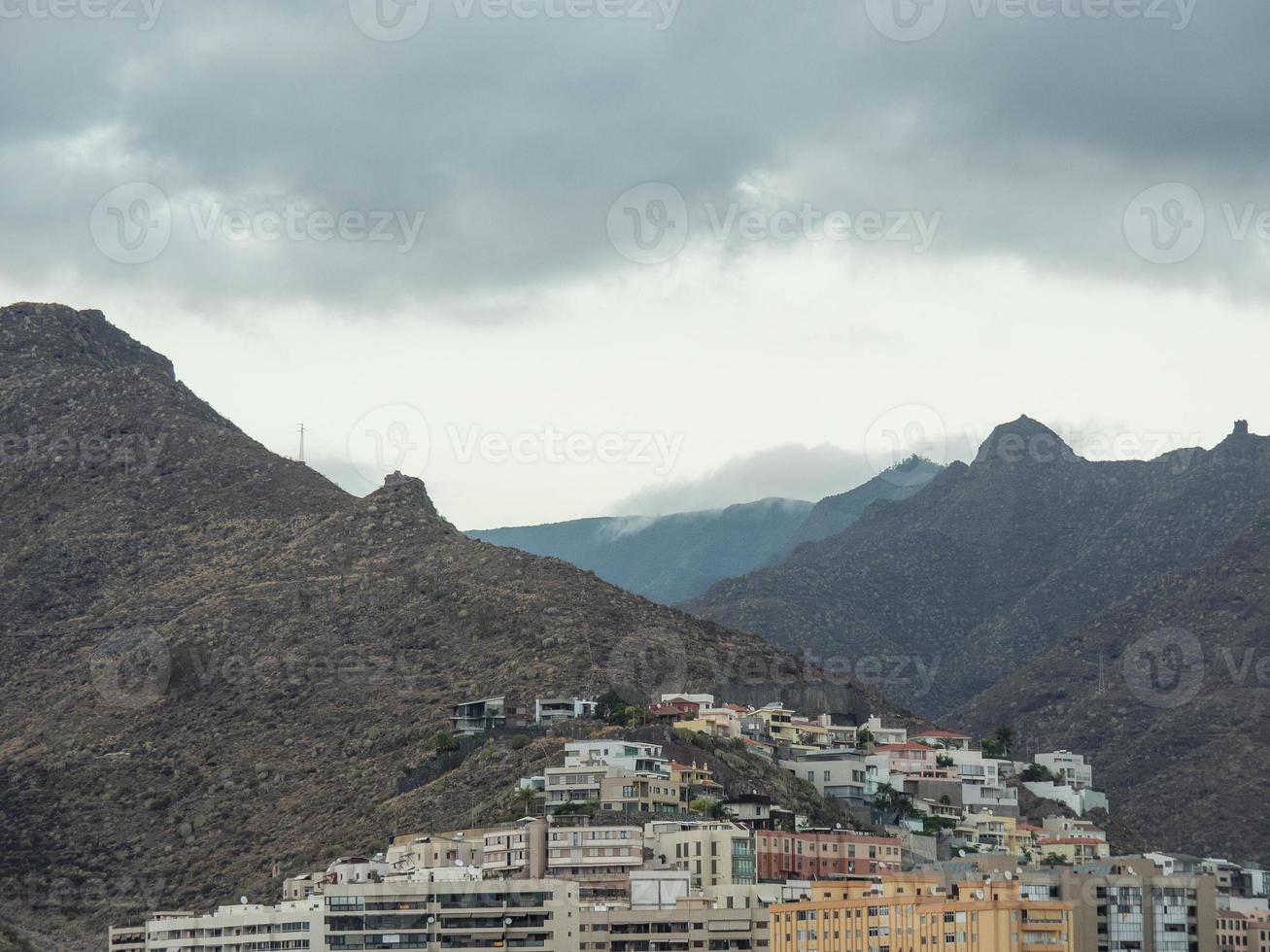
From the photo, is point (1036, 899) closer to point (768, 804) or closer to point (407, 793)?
point (768, 804)

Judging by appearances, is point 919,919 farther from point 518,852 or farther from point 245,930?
point 245,930

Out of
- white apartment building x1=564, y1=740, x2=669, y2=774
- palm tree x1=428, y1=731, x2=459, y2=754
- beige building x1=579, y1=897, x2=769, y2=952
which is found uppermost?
palm tree x1=428, y1=731, x2=459, y2=754

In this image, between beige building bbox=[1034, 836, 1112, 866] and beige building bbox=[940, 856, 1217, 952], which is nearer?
beige building bbox=[940, 856, 1217, 952]

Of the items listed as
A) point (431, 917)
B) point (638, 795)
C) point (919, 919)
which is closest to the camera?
point (919, 919)

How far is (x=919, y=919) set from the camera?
349ft

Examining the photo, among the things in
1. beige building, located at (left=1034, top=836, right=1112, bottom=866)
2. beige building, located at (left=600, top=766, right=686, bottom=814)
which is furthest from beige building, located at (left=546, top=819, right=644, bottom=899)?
beige building, located at (left=1034, top=836, right=1112, bottom=866)

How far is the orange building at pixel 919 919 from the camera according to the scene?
4119 inches

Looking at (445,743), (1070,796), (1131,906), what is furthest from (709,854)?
(1070,796)

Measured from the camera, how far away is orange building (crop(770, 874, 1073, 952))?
10462cm

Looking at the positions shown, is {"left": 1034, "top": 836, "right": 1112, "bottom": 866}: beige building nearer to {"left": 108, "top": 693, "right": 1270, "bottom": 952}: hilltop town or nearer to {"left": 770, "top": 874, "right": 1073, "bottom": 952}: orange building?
{"left": 108, "top": 693, "right": 1270, "bottom": 952}: hilltop town

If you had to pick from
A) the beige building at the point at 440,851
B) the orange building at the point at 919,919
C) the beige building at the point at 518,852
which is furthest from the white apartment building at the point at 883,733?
the orange building at the point at 919,919

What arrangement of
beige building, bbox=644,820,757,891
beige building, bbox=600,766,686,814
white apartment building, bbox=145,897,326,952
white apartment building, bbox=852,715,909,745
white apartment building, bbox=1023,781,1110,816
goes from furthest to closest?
white apartment building, bbox=1023,781,1110,816, white apartment building, bbox=852,715,909,745, beige building, bbox=600,766,686,814, beige building, bbox=644,820,757,891, white apartment building, bbox=145,897,326,952

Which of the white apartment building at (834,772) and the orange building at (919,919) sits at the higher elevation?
the white apartment building at (834,772)

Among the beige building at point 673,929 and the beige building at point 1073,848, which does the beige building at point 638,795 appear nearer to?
the beige building at point 673,929
